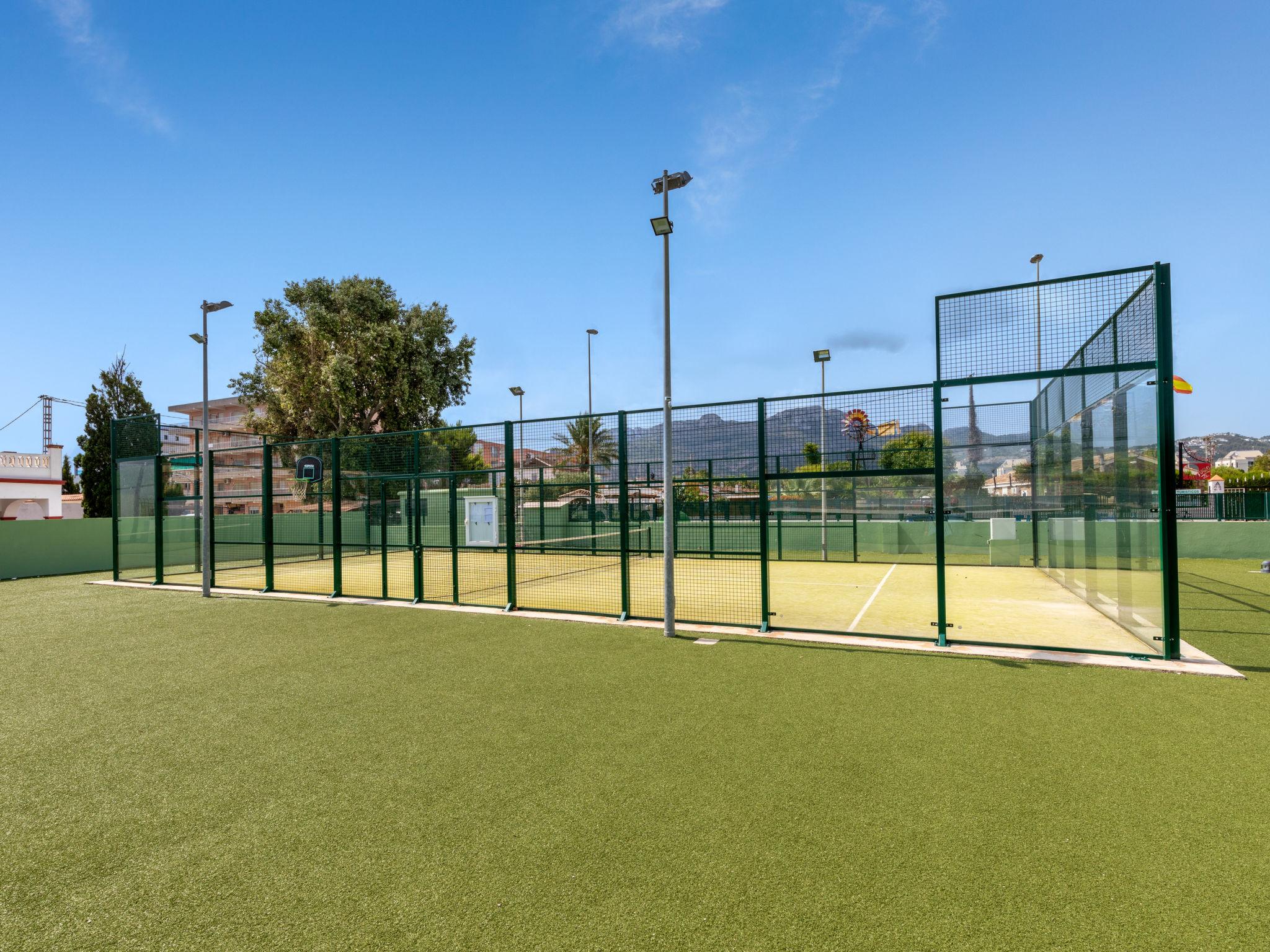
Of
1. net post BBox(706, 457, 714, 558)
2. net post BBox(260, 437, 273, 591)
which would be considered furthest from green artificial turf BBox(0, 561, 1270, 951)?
net post BBox(706, 457, 714, 558)

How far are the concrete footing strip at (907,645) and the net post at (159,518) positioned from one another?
6.60 metres

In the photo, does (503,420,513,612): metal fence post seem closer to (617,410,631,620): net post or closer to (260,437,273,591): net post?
(617,410,631,620): net post

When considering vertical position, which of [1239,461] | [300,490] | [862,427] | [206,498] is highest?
[1239,461]

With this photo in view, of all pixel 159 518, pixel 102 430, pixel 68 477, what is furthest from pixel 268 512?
pixel 68 477

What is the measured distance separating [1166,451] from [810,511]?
11874 millimetres

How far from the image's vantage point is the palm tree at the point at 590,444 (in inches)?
411

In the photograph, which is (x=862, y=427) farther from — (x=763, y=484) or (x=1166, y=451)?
(x=1166, y=451)

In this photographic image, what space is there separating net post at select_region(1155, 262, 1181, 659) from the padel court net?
23mm

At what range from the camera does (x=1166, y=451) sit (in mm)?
6848

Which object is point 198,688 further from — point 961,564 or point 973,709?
point 961,564

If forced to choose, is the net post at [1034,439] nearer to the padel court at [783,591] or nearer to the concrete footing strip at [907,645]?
the padel court at [783,591]

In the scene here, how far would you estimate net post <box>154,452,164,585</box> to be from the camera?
14.9m

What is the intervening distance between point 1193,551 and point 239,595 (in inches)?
880

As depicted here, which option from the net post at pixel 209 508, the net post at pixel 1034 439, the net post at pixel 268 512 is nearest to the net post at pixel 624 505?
the net post at pixel 268 512
